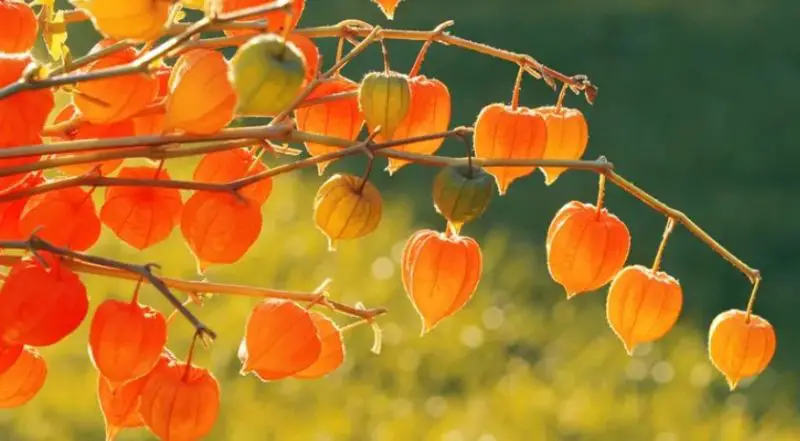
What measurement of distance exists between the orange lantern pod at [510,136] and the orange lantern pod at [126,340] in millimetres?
192

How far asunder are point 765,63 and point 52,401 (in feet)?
9.59

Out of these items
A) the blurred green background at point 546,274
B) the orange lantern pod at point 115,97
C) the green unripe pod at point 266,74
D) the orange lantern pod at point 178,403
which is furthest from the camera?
the blurred green background at point 546,274

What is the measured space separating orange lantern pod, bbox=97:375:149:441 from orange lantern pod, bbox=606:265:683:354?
9.5 inches

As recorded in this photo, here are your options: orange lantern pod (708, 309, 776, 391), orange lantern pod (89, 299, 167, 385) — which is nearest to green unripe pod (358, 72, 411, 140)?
orange lantern pod (89, 299, 167, 385)

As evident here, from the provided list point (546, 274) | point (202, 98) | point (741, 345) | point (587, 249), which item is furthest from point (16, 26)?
point (546, 274)

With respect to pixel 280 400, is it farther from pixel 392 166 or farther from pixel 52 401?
Answer: pixel 392 166

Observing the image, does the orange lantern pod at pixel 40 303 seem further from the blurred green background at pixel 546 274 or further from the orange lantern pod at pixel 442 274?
the blurred green background at pixel 546 274

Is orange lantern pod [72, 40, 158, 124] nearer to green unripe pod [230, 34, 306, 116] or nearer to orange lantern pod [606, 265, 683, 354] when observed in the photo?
green unripe pod [230, 34, 306, 116]

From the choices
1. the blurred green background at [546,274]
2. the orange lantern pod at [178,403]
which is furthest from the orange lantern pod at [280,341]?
Answer: the blurred green background at [546,274]

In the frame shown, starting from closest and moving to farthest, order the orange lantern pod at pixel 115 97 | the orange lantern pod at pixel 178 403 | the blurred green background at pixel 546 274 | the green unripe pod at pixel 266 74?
the green unripe pod at pixel 266 74 < the orange lantern pod at pixel 115 97 < the orange lantern pod at pixel 178 403 < the blurred green background at pixel 546 274

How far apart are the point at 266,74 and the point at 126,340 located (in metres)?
0.21

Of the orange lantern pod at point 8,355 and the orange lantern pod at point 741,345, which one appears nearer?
the orange lantern pod at point 8,355

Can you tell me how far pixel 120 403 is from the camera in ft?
2.51

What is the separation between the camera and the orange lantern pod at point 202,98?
0.58 metres
